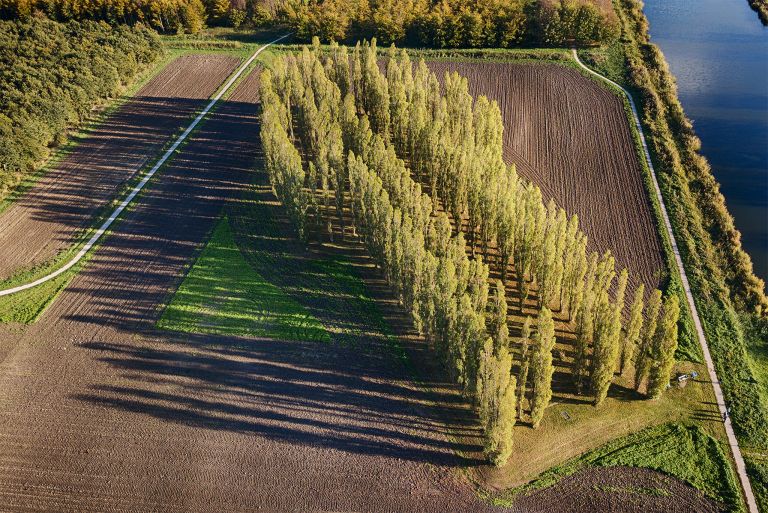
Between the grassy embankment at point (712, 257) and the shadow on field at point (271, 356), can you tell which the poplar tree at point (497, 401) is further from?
the grassy embankment at point (712, 257)

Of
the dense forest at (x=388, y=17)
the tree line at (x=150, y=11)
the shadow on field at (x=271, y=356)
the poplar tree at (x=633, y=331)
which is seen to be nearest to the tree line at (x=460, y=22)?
the dense forest at (x=388, y=17)

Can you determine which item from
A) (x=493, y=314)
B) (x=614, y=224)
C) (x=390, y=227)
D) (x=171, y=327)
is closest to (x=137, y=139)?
(x=171, y=327)

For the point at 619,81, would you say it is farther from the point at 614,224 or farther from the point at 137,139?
the point at 137,139

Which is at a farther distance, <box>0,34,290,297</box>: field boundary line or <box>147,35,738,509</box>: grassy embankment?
<box>0,34,290,297</box>: field boundary line

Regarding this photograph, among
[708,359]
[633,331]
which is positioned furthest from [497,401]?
[708,359]

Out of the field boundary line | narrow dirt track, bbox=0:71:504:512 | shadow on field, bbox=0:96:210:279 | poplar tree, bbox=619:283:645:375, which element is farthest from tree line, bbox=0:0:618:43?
poplar tree, bbox=619:283:645:375

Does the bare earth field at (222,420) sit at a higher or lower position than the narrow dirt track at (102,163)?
lower

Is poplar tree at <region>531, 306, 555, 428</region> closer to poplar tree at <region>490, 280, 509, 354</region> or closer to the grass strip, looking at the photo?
poplar tree at <region>490, 280, 509, 354</region>
